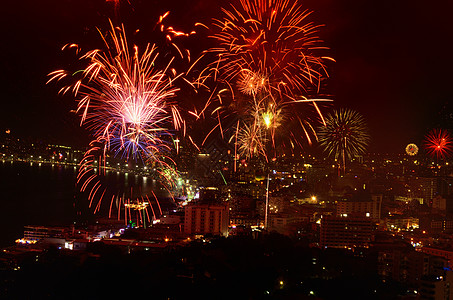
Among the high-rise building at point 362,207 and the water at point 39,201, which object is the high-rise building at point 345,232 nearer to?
the high-rise building at point 362,207

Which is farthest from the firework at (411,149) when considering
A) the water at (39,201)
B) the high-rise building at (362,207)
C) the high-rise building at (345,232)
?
the water at (39,201)

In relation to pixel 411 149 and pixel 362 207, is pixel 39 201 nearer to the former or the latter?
pixel 362 207

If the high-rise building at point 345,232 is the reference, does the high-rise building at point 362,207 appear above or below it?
above

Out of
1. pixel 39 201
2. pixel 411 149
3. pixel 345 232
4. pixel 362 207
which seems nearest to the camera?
pixel 345 232

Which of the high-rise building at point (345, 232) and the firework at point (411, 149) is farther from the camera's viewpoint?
the firework at point (411, 149)

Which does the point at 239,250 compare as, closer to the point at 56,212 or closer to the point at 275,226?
the point at 275,226

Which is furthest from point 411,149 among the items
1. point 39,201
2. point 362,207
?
point 39,201

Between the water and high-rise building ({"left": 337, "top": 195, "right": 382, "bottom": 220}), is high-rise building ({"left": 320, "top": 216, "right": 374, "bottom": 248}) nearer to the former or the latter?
high-rise building ({"left": 337, "top": 195, "right": 382, "bottom": 220})

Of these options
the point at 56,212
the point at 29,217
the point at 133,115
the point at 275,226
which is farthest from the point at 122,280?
the point at 56,212

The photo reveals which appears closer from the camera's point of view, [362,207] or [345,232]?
[345,232]
